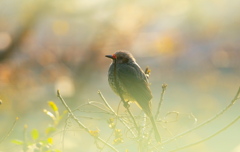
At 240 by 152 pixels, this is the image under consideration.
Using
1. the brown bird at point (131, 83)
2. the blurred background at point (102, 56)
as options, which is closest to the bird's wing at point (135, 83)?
the brown bird at point (131, 83)

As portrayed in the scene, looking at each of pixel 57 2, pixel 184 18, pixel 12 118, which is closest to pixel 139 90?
pixel 57 2

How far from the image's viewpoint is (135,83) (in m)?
2.76

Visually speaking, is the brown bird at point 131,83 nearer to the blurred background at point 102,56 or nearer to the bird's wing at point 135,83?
the bird's wing at point 135,83

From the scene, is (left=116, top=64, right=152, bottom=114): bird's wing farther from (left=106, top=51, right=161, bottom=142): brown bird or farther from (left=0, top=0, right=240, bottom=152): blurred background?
(left=0, top=0, right=240, bottom=152): blurred background

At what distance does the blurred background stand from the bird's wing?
86 cm

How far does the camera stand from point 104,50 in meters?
5.76

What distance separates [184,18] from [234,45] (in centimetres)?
121

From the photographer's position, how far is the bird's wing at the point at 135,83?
2619 mm

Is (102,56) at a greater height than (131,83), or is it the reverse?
(102,56)

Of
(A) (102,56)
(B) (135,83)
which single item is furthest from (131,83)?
(A) (102,56)

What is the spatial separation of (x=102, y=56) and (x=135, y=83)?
3.43 meters

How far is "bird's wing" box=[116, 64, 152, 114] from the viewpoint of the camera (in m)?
2.62

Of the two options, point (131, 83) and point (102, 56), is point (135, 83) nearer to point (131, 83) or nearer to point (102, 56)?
point (131, 83)

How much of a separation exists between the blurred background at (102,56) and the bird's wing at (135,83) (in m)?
0.86
